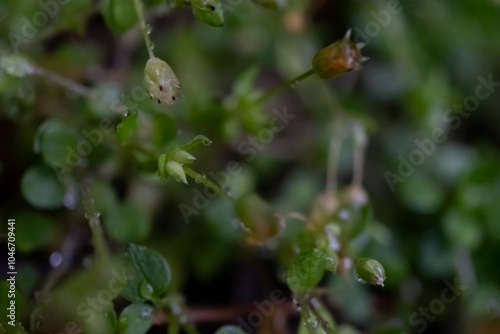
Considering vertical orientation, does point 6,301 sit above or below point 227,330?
above

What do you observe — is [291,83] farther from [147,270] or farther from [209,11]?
[147,270]

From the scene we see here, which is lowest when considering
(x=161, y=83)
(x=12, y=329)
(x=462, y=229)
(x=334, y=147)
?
(x=462, y=229)

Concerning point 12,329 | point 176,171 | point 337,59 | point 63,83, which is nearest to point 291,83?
point 337,59

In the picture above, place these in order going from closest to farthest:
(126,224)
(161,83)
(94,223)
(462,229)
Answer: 1. (161,83)
2. (94,223)
3. (126,224)
4. (462,229)

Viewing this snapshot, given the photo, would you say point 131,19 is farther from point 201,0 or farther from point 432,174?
point 432,174

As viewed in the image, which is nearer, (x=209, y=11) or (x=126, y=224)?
(x=209, y=11)

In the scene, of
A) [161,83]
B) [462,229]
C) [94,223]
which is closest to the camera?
[161,83]

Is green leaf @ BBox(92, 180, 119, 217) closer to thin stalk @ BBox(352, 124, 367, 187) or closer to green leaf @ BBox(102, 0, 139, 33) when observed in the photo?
green leaf @ BBox(102, 0, 139, 33)
